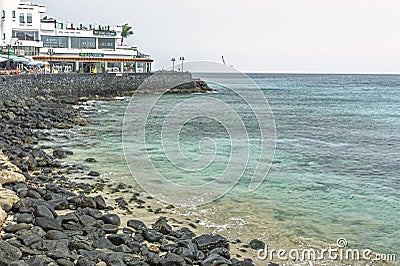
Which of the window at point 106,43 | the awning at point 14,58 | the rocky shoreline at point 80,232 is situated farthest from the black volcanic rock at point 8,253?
the window at point 106,43

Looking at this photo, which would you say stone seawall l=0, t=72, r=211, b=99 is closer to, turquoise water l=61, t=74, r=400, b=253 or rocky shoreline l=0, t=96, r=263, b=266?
turquoise water l=61, t=74, r=400, b=253

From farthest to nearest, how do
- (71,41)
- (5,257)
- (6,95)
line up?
(71,41), (6,95), (5,257)

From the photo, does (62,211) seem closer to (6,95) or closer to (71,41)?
(6,95)

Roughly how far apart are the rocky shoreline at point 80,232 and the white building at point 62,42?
159 ft

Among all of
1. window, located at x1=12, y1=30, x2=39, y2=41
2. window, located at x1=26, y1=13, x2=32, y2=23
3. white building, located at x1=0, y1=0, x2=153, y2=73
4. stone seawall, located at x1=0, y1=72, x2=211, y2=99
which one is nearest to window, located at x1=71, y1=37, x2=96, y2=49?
white building, located at x1=0, y1=0, x2=153, y2=73

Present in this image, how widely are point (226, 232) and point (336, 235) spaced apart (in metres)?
2.78

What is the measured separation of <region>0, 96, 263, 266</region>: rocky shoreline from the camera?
8664mm

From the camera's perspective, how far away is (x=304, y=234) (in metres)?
12.4

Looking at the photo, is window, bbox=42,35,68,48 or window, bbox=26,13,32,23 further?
window, bbox=42,35,68,48

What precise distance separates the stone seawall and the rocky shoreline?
2202cm

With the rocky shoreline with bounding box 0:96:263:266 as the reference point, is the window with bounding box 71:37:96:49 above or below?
above

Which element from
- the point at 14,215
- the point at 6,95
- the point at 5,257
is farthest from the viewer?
the point at 6,95

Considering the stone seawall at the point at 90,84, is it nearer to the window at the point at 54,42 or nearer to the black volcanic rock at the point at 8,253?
the window at the point at 54,42

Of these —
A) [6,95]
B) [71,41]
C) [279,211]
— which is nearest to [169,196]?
[279,211]
